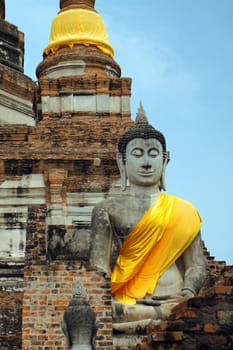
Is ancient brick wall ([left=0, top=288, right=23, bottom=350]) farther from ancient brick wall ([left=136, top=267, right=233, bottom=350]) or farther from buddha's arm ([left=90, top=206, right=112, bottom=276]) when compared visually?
ancient brick wall ([left=136, top=267, right=233, bottom=350])

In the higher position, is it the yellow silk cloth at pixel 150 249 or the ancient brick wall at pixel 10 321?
the yellow silk cloth at pixel 150 249

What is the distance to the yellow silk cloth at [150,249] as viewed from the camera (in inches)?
328

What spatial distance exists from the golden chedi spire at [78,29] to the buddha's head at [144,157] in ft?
35.5

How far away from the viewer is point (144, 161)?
8859 millimetres

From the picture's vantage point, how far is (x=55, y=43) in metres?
19.6

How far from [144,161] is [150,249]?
3.61ft

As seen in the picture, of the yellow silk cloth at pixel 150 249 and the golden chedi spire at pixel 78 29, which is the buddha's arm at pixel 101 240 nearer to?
the yellow silk cloth at pixel 150 249

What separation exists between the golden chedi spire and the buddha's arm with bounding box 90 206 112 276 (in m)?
11.5

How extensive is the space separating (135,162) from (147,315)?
6.37ft

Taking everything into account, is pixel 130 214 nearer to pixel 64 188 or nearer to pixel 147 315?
pixel 147 315

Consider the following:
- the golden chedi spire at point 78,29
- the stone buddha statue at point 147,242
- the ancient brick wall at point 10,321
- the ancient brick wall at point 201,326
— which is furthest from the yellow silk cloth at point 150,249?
the golden chedi spire at point 78,29

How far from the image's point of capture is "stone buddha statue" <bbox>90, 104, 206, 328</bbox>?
8320 millimetres

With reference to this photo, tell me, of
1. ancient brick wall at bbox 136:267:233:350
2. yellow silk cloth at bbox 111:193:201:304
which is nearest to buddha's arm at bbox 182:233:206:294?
yellow silk cloth at bbox 111:193:201:304

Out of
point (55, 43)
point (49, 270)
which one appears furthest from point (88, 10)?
point (49, 270)
